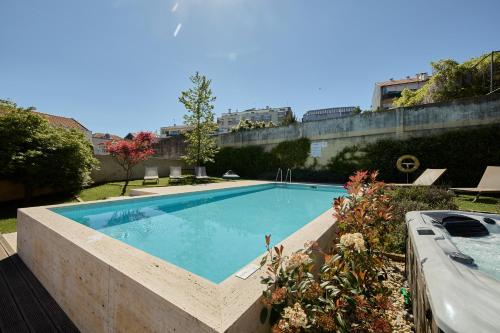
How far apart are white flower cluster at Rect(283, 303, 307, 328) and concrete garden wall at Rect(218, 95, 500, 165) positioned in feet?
50.4

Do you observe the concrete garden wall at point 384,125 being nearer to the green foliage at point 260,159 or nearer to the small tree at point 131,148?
the green foliage at point 260,159

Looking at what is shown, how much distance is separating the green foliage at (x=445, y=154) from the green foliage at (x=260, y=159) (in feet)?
13.3

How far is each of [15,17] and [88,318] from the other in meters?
11.3

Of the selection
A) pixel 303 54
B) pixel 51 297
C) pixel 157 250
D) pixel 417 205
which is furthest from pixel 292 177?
pixel 51 297

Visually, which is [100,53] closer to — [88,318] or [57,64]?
[57,64]

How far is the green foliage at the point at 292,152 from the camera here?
17219mm

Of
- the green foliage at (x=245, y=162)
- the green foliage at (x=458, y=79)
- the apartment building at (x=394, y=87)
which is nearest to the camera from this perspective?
the green foliage at (x=458, y=79)

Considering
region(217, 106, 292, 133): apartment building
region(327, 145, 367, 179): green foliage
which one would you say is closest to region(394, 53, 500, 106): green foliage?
region(327, 145, 367, 179): green foliage

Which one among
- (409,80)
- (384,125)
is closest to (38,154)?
(384,125)

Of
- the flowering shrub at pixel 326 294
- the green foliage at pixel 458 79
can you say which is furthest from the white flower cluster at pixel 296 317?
the green foliage at pixel 458 79

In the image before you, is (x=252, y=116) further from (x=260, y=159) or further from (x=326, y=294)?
(x=326, y=294)

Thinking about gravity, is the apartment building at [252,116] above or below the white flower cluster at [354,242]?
above

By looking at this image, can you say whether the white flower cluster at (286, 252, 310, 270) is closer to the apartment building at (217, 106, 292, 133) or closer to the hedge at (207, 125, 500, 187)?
the hedge at (207, 125, 500, 187)

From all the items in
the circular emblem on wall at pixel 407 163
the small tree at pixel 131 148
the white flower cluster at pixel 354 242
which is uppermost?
the small tree at pixel 131 148
